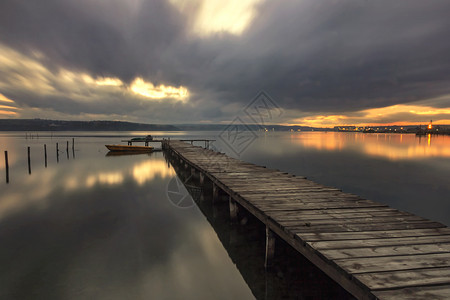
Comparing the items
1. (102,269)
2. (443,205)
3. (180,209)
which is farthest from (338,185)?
(102,269)

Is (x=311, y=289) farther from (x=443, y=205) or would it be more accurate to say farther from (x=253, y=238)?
(x=443, y=205)

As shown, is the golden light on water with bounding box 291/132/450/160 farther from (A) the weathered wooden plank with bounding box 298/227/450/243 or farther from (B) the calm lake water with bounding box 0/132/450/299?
(A) the weathered wooden plank with bounding box 298/227/450/243

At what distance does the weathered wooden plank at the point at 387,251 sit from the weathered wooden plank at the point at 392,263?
0.10 meters

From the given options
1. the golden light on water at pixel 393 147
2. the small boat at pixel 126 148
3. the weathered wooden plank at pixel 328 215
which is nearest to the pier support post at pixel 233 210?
the weathered wooden plank at pixel 328 215

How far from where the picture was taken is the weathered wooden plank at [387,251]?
3764 mm

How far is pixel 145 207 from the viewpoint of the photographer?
12.1 m

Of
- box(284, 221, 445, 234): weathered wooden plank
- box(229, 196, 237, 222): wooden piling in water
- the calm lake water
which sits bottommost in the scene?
the calm lake water

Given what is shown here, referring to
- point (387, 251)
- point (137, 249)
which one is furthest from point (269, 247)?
point (137, 249)

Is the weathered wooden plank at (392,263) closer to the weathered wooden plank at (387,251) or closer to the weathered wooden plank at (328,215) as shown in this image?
the weathered wooden plank at (387,251)

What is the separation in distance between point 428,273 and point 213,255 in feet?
17.9

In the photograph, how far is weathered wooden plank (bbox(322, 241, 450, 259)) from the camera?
3764 mm

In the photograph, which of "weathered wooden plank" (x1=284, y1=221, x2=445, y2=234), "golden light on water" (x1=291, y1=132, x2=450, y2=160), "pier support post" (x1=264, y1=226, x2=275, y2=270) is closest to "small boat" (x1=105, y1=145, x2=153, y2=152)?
"pier support post" (x1=264, y1=226, x2=275, y2=270)

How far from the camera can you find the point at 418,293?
2893 millimetres

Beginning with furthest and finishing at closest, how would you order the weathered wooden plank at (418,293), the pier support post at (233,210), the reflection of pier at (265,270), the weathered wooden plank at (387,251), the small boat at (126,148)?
the small boat at (126,148) < the pier support post at (233,210) < the reflection of pier at (265,270) < the weathered wooden plank at (387,251) < the weathered wooden plank at (418,293)
